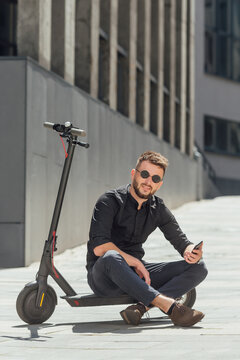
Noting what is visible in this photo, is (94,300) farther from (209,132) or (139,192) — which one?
(209,132)

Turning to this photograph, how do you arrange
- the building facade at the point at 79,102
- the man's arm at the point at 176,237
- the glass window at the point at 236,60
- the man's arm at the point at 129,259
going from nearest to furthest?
the man's arm at the point at 129,259
the man's arm at the point at 176,237
the building facade at the point at 79,102
the glass window at the point at 236,60

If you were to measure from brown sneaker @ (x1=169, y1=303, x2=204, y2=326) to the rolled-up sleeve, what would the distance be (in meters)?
0.62

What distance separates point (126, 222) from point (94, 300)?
650 mm

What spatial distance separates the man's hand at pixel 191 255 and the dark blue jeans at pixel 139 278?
106mm

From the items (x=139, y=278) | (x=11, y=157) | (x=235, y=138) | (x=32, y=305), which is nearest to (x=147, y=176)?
(x=139, y=278)

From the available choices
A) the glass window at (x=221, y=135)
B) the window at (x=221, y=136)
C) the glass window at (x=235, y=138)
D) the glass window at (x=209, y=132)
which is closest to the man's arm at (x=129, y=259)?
Result: the window at (x=221, y=136)

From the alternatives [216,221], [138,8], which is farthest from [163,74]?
[216,221]

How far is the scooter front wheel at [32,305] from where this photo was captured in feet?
21.9

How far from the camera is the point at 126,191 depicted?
6969 mm

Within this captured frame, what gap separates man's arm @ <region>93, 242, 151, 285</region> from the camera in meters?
6.77

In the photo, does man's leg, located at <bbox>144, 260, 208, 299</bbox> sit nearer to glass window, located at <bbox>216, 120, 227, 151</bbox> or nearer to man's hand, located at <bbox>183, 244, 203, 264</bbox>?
man's hand, located at <bbox>183, 244, 203, 264</bbox>

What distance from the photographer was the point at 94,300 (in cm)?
679

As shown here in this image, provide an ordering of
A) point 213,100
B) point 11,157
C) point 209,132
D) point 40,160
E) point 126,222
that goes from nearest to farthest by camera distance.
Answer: point 126,222 < point 11,157 < point 40,160 < point 209,132 < point 213,100

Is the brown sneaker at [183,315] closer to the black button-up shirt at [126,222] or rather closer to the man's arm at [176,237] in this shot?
the man's arm at [176,237]
